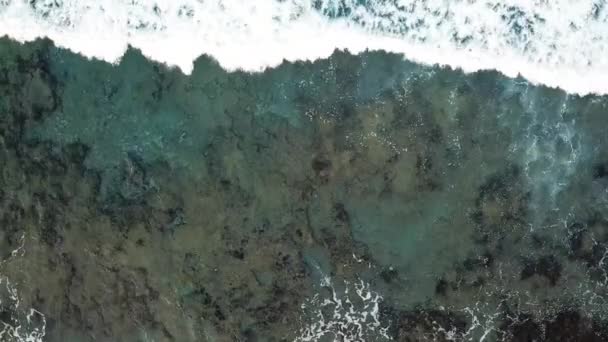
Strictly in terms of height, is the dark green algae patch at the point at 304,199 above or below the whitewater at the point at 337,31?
below

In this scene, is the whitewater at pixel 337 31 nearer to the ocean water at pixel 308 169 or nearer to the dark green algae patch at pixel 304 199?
the ocean water at pixel 308 169

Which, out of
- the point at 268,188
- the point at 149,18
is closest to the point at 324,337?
the point at 268,188

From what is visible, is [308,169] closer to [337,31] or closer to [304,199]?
[304,199]

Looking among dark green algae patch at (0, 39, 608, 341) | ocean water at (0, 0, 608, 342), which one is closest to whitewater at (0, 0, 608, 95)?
ocean water at (0, 0, 608, 342)

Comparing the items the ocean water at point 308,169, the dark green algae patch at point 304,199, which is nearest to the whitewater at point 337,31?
the ocean water at point 308,169

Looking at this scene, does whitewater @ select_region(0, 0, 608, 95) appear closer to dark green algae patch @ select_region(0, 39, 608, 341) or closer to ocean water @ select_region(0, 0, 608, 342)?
ocean water @ select_region(0, 0, 608, 342)

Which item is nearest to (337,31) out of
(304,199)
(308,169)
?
(308,169)
